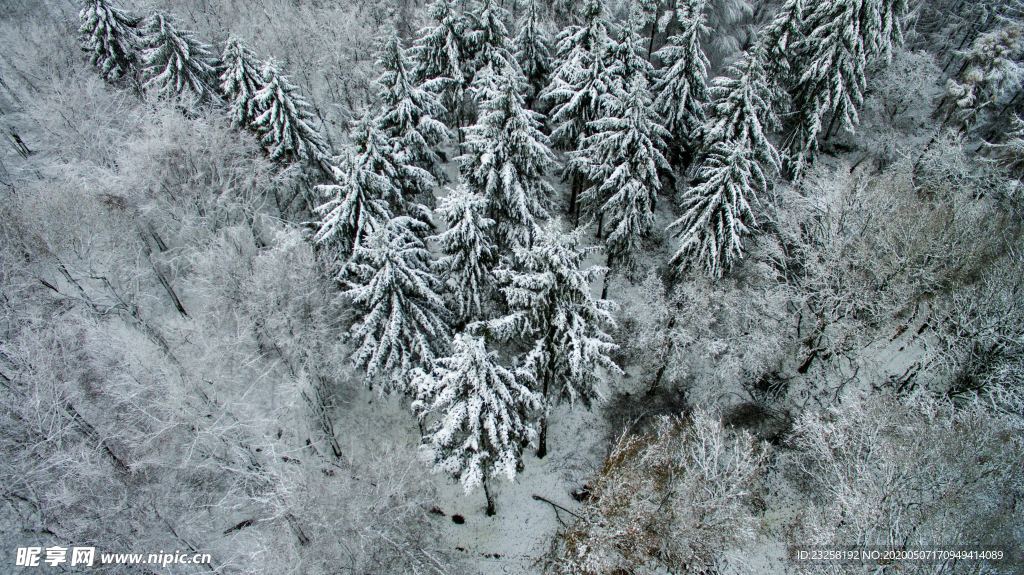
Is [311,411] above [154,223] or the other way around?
the other way around

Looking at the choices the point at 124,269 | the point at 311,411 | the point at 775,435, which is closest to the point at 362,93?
the point at 124,269

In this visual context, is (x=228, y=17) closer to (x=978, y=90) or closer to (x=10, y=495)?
(x=10, y=495)

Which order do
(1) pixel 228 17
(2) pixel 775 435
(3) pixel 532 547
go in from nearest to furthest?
(3) pixel 532 547 < (2) pixel 775 435 < (1) pixel 228 17

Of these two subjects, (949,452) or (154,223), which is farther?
(154,223)

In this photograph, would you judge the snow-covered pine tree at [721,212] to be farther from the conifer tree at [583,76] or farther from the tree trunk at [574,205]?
the tree trunk at [574,205]

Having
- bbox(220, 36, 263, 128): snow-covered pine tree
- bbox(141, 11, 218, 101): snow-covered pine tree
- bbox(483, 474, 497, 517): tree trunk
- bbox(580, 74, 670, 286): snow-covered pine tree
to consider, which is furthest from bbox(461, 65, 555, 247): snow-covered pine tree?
bbox(141, 11, 218, 101): snow-covered pine tree

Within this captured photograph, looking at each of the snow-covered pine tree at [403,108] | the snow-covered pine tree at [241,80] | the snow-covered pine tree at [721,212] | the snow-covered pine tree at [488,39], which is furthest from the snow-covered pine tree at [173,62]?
the snow-covered pine tree at [721,212]

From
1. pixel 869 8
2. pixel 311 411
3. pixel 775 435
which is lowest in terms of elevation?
pixel 311 411

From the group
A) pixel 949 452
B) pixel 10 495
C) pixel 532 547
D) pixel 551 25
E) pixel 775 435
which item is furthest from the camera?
pixel 551 25
